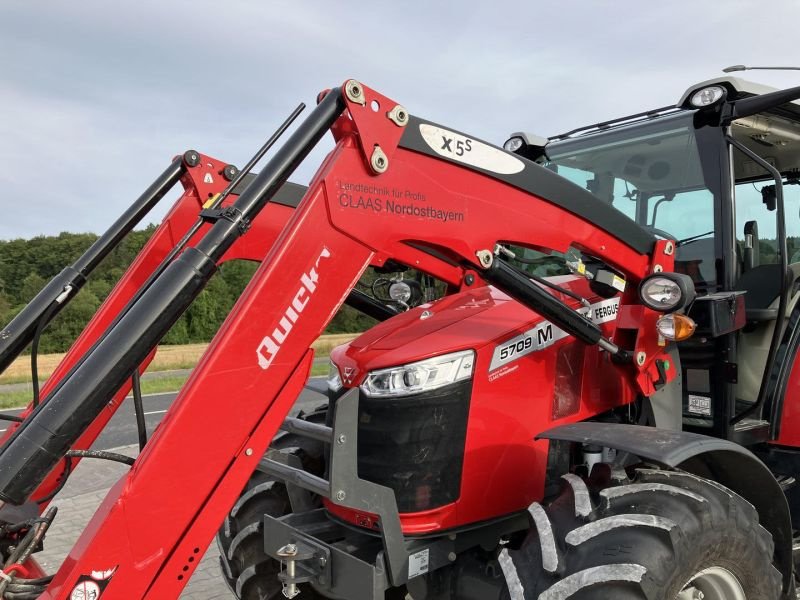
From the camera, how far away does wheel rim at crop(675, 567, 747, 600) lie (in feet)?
7.97

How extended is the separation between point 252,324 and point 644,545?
142cm

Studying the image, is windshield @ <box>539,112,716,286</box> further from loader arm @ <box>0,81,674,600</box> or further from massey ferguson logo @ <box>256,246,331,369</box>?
massey ferguson logo @ <box>256,246,331,369</box>

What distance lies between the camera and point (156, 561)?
1.89 m

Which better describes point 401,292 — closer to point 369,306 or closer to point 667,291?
point 369,306

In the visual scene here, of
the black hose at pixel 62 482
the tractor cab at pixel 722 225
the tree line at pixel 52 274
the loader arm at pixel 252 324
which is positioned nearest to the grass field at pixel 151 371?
the tree line at pixel 52 274

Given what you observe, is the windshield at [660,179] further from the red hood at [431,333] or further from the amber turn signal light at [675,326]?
the red hood at [431,333]

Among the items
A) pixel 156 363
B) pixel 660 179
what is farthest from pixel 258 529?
pixel 156 363

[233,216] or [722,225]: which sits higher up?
[722,225]

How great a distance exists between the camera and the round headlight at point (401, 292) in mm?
4145

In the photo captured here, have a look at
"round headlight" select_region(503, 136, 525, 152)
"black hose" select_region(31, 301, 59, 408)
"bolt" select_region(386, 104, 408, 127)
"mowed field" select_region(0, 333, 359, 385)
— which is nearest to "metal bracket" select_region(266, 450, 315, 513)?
"black hose" select_region(31, 301, 59, 408)

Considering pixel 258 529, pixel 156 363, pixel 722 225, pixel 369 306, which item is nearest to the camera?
pixel 258 529

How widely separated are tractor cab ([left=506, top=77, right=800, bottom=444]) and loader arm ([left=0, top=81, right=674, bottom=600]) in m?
1.38

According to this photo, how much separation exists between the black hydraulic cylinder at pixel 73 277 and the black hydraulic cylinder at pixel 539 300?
72.9 inches

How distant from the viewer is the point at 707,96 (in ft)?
10.8
